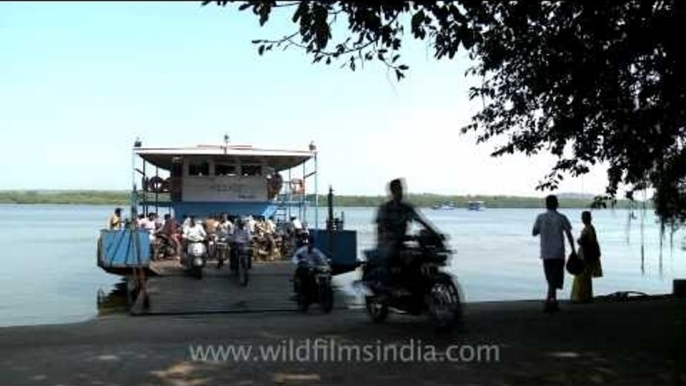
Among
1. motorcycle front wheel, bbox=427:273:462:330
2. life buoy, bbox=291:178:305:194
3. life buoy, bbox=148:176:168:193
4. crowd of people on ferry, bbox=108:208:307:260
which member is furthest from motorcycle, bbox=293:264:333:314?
life buoy, bbox=148:176:168:193

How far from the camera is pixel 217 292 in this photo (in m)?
17.7

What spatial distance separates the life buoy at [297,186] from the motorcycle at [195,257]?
7.11 m

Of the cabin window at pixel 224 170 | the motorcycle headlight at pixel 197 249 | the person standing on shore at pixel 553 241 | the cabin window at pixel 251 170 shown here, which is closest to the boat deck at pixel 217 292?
the motorcycle headlight at pixel 197 249

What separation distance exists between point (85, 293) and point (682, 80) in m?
21.7

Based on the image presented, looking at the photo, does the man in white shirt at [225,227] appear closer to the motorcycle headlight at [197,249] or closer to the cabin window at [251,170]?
the motorcycle headlight at [197,249]

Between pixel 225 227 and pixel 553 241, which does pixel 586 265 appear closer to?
pixel 553 241

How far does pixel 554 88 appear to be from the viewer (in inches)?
410

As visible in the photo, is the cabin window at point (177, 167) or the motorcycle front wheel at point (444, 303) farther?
the cabin window at point (177, 167)

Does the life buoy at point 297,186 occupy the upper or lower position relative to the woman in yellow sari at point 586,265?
upper

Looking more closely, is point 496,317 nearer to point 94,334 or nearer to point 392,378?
point 392,378

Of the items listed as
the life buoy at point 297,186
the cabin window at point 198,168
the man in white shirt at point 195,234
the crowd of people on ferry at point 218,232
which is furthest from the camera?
the life buoy at point 297,186

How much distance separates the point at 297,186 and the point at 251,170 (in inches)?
60.2

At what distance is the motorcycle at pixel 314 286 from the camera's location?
50.3 ft

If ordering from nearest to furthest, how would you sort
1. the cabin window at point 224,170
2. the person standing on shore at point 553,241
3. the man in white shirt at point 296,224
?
the person standing on shore at point 553,241, the man in white shirt at point 296,224, the cabin window at point 224,170
